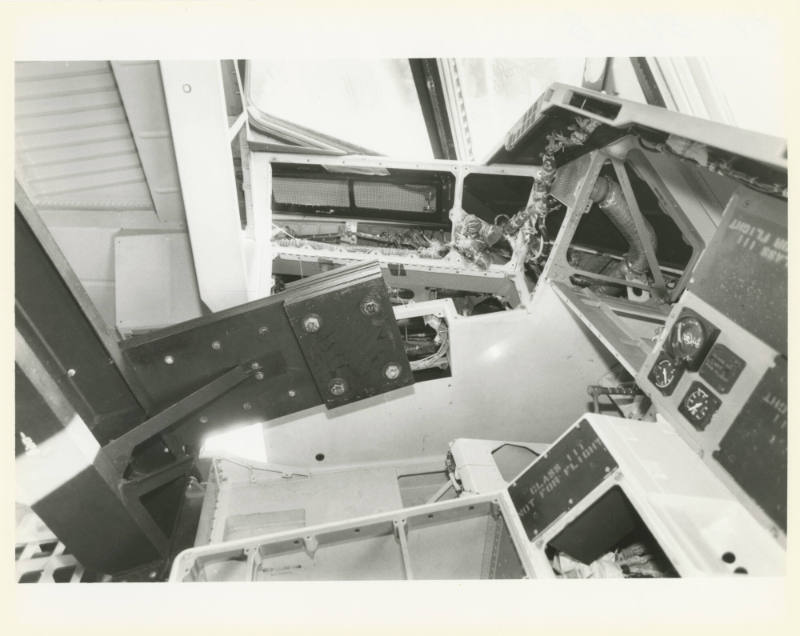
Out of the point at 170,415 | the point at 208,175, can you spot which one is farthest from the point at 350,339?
the point at 208,175

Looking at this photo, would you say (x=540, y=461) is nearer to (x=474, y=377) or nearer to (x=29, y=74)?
(x=474, y=377)

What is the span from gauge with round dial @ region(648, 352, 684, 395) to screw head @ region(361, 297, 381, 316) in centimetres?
93

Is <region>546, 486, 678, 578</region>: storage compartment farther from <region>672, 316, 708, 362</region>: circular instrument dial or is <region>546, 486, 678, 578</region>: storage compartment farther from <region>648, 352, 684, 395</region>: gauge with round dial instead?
<region>672, 316, 708, 362</region>: circular instrument dial

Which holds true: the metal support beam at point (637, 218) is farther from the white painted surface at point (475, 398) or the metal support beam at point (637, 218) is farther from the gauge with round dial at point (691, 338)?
the gauge with round dial at point (691, 338)

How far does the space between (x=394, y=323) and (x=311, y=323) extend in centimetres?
25

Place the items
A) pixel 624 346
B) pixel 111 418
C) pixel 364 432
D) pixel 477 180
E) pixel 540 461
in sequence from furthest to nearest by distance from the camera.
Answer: pixel 477 180 → pixel 364 432 → pixel 624 346 → pixel 540 461 → pixel 111 418

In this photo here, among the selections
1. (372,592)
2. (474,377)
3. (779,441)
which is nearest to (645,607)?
(779,441)

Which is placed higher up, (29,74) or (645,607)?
(29,74)

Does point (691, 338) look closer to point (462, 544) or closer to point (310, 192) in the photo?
point (462, 544)

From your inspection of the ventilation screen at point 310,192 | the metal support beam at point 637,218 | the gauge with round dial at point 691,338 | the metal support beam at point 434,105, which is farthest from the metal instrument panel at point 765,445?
the metal support beam at point 434,105

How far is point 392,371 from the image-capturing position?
165 cm

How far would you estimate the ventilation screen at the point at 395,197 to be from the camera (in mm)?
2736

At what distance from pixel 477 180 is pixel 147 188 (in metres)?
1.62

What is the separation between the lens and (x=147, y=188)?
6.42 ft
